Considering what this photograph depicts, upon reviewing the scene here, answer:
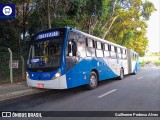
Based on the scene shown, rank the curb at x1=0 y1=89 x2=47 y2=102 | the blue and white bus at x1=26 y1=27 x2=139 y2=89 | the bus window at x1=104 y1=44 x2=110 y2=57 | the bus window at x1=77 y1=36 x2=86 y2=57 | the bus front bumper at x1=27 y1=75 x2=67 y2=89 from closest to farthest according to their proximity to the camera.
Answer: the bus front bumper at x1=27 y1=75 x2=67 y2=89, the blue and white bus at x1=26 y1=27 x2=139 y2=89, the curb at x1=0 y1=89 x2=47 y2=102, the bus window at x1=77 y1=36 x2=86 y2=57, the bus window at x1=104 y1=44 x2=110 y2=57

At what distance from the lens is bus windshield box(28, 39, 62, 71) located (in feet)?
23.5

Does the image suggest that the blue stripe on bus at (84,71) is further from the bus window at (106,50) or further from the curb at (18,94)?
the curb at (18,94)

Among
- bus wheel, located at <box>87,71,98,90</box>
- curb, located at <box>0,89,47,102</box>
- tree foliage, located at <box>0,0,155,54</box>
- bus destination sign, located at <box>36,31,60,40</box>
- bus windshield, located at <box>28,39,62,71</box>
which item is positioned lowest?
curb, located at <box>0,89,47,102</box>

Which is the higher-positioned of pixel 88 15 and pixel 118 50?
pixel 88 15

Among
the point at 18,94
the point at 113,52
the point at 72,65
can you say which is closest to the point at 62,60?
the point at 72,65

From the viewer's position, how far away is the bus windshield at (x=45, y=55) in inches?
283

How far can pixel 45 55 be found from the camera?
7.43 meters

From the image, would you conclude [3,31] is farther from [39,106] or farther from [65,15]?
[39,106]

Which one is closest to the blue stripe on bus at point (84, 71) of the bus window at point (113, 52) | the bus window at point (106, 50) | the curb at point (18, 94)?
the bus window at point (106, 50)

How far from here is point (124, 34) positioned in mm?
30516

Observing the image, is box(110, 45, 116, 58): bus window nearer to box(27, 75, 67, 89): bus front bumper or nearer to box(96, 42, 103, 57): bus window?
box(96, 42, 103, 57): bus window

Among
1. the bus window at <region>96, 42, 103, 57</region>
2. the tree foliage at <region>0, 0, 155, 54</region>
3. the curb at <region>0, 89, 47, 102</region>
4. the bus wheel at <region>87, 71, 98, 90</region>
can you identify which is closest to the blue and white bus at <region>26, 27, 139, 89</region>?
the bus wheel at <region>87, 71, 98, 90</region>

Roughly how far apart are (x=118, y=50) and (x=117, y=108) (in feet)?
28.3

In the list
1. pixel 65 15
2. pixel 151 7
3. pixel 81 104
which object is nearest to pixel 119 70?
pixel 65 15
